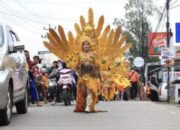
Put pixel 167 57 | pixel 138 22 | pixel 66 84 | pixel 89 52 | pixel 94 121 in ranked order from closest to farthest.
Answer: pixel 94 121
pixel 89 52
pixel 66 84
pixel 167 57
pixel 138 22

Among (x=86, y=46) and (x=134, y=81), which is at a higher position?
(x=86, y=46)

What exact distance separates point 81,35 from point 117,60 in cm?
151

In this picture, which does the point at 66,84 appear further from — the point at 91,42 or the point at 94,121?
the point at 94,121

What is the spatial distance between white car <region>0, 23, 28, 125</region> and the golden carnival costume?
5.80 ft

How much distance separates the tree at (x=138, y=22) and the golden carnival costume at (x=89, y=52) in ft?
250

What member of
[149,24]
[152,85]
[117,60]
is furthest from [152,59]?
[117,60]

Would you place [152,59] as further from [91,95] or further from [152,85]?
[91,95]

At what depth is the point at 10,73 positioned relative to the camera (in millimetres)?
11500

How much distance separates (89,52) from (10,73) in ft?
13.2

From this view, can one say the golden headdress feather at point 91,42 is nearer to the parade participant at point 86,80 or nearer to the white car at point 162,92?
the parade participant at point 86,80

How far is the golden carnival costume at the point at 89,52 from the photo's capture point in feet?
50.1

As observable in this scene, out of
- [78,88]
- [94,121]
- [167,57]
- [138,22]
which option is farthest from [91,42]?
[138,22]

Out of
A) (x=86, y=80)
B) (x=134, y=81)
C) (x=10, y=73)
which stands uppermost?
(x=10, y=73)

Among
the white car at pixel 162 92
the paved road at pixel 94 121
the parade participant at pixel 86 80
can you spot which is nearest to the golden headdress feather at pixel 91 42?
the parade participant at pixel 86 80
